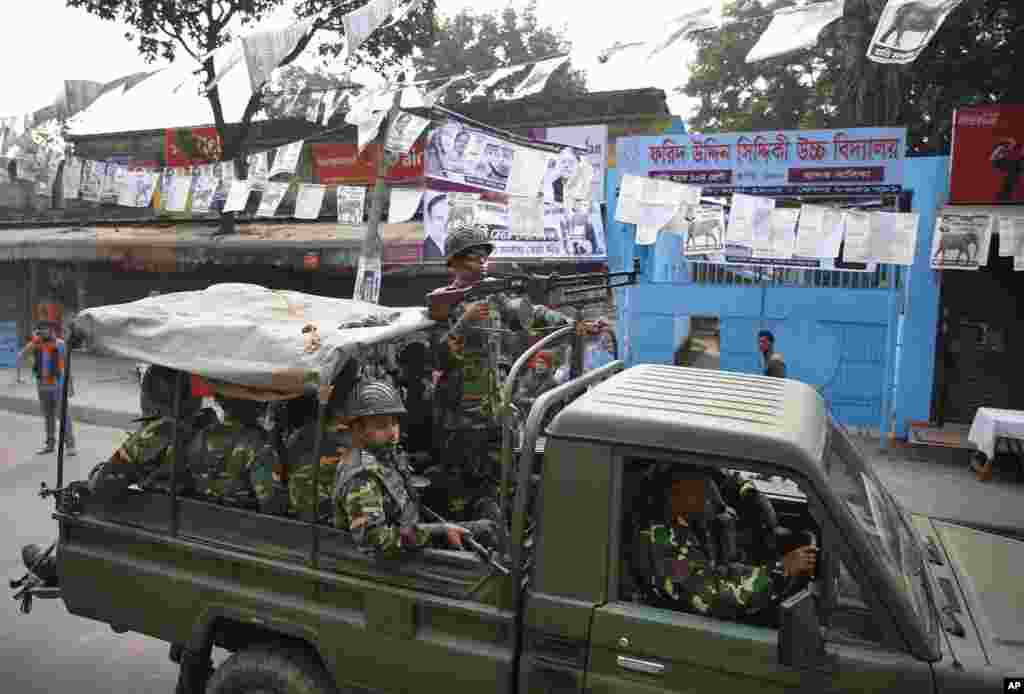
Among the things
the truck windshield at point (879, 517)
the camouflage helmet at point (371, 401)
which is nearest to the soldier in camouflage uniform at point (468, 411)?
the camouflage helmet at point (371, 401)

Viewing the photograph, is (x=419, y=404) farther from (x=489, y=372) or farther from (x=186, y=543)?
(x=186, y=543)

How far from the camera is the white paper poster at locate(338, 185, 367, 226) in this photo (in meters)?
11.8

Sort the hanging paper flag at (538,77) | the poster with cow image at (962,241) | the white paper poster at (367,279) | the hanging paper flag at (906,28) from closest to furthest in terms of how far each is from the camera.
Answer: the hanging paper flag at (906,28) < the white paper poster at (367,279) < the hanging paper flag at (538,77) < the poster with cow image at (962,241)

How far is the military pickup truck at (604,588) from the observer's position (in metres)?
2.19

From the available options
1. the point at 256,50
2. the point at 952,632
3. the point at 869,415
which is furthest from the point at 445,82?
the point at 952,632

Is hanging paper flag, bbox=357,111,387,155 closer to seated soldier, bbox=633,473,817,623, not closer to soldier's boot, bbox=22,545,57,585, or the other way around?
soldier's boot, bbox=22,545,57,585

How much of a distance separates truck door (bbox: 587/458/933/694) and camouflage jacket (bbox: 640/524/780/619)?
47 mm

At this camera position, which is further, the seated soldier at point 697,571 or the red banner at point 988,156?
the red banner at point 988,156

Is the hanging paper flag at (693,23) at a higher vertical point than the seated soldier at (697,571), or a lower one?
higher

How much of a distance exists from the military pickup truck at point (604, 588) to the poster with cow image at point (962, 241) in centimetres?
664

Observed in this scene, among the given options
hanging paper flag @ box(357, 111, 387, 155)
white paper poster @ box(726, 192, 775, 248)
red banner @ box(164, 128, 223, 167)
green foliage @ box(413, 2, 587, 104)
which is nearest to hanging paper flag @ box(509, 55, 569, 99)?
hanging paper flag @ box(357, 111, 387, 155)

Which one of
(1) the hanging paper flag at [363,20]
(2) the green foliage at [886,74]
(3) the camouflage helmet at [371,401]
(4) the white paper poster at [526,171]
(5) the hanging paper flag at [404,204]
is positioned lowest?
(3) the camouflage helmet at [371,401]

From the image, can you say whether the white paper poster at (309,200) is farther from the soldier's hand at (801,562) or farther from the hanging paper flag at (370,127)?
the soldier's hand at (801,562)

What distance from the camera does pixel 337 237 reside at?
14359 millimetres
